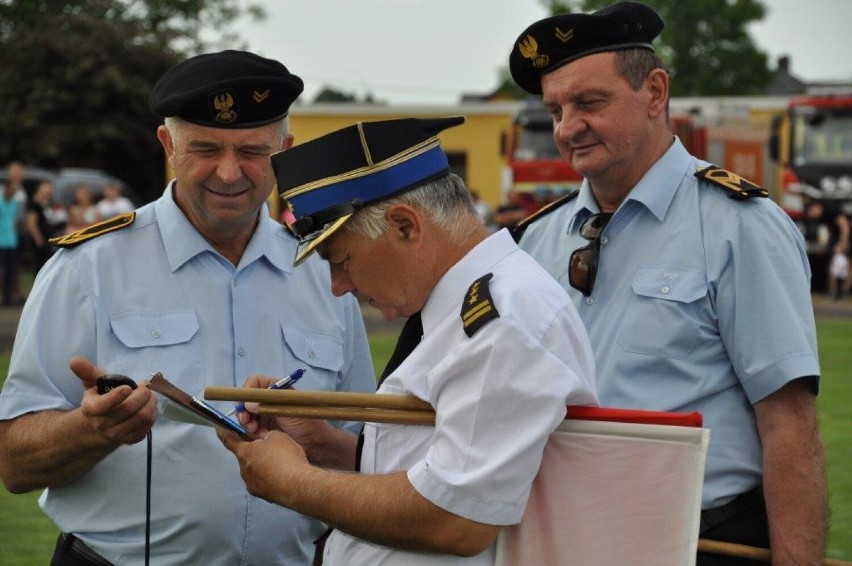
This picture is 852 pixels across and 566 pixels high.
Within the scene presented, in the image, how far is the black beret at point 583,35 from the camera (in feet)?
11.1

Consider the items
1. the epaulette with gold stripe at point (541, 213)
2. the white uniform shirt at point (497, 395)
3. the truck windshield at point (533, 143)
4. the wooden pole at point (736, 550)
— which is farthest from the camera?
the truck windshield at point (533, 143)

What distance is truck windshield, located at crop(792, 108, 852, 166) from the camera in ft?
79.5

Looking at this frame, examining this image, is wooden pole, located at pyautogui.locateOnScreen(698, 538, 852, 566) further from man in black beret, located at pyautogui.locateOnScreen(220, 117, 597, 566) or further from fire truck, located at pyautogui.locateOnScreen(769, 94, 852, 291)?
fire truck, located at pyautogui.locateOnScreen(769, 94, 852, 291)

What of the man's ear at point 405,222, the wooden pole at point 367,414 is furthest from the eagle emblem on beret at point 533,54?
the wooden pole at point 367,414

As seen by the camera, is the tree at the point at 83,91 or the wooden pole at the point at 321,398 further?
the tree at the point at 83,91

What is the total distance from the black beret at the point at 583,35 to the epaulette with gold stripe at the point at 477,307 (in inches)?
41.9

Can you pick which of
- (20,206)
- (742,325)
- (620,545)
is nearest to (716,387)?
(742,325)

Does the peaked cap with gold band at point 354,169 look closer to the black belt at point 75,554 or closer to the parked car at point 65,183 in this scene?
the black belt at point 75,554

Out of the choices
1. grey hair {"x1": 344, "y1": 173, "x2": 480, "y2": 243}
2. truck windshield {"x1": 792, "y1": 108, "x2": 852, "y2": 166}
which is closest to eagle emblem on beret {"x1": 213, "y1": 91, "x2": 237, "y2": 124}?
grey hair {"x1": 344, "y1": 173, "x2": 480, "y2": 243}

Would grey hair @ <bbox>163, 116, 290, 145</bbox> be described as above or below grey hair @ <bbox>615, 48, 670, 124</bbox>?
below

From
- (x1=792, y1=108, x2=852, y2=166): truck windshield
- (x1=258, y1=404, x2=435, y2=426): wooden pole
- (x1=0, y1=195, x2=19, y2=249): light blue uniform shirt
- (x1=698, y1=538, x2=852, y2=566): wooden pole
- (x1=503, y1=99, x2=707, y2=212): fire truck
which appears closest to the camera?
(x1=258, y1=404, x2=435, y2=426): wooden pole

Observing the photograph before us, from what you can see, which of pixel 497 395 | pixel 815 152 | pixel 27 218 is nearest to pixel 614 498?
pixel 497 395

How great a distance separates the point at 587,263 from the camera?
3.36 metres

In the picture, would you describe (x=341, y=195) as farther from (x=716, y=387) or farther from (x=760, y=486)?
(x=760, y=486)
